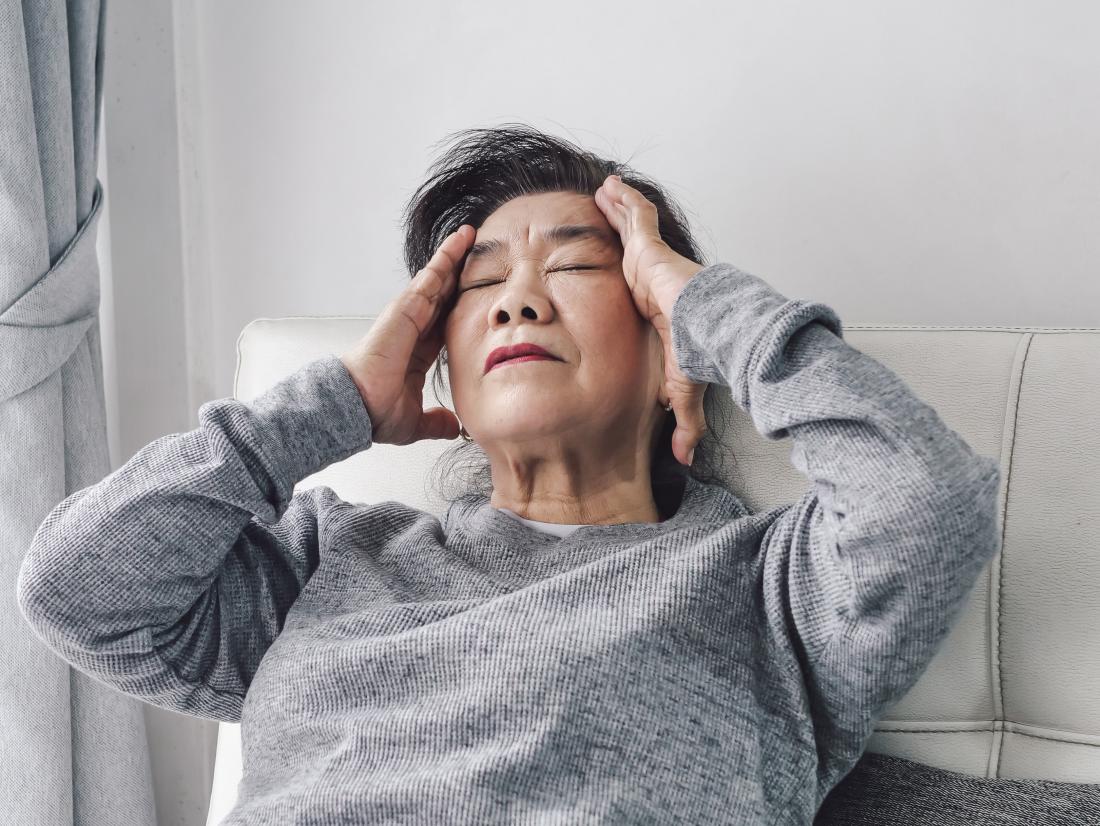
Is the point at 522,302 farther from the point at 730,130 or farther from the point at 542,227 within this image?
the point at 730,130

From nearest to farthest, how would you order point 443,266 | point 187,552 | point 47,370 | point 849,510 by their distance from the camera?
point 849,510 < point 187,552 < point 443,266 < point 47,370

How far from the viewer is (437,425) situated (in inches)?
52.5

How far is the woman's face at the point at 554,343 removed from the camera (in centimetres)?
115

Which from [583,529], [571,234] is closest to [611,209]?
[571,234]

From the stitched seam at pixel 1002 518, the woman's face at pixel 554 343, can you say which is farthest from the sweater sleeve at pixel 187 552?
the stitched seam at pixel 1002 518

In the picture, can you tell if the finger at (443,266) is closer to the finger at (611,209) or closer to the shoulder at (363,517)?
the finger at (611,209)

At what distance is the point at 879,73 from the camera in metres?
1.53

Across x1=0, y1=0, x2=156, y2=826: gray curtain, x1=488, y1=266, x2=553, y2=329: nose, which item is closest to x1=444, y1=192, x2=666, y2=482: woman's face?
x1=488, y1=266, x2=553, y2=329: nose

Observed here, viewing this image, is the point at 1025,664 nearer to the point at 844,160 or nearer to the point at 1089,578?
the point at 1089,578

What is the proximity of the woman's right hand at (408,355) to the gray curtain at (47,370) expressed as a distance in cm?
48

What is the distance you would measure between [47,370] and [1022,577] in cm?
127

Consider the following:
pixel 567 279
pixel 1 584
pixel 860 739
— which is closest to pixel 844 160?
pixel 567 279

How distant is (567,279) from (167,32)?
1070mm

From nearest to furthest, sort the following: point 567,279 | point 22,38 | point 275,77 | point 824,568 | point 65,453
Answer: point 824,568, point 567,279, point 22,38, point 65,453, point 275,77
